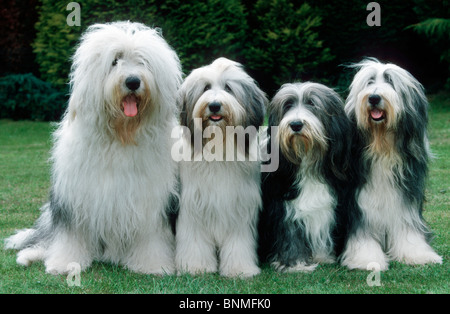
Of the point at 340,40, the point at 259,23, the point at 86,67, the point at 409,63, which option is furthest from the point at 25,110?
the point at 86,67

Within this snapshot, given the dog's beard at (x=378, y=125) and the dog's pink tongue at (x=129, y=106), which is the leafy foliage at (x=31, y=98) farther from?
the dog's beard at (x=378, y=125)

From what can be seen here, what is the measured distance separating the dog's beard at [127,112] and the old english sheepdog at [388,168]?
1.57 m

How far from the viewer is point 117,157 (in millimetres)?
4480

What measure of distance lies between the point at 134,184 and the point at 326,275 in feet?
5.11

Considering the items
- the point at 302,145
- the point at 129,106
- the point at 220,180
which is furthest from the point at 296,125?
the point at 129,106

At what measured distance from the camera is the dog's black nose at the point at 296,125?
4.40 metres

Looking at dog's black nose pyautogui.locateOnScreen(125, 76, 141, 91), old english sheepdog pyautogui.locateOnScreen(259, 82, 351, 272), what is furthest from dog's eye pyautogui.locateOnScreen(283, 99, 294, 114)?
dog's black nose pyautogui.locateOnScreen(125, 76, 141, 91)

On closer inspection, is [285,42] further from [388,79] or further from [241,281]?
[241,281]

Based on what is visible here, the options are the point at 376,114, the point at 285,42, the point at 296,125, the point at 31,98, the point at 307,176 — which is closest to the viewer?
the point at 296,125

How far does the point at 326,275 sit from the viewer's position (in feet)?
14.9

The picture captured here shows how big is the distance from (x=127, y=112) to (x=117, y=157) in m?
0.39

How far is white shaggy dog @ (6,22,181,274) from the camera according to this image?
430 cm

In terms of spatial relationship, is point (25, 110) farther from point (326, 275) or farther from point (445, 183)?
point (326, 275)

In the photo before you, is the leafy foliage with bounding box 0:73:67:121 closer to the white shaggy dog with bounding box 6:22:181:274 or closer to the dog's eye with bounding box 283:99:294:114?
the white shaggy dog with bounding box 6:22:181:274
